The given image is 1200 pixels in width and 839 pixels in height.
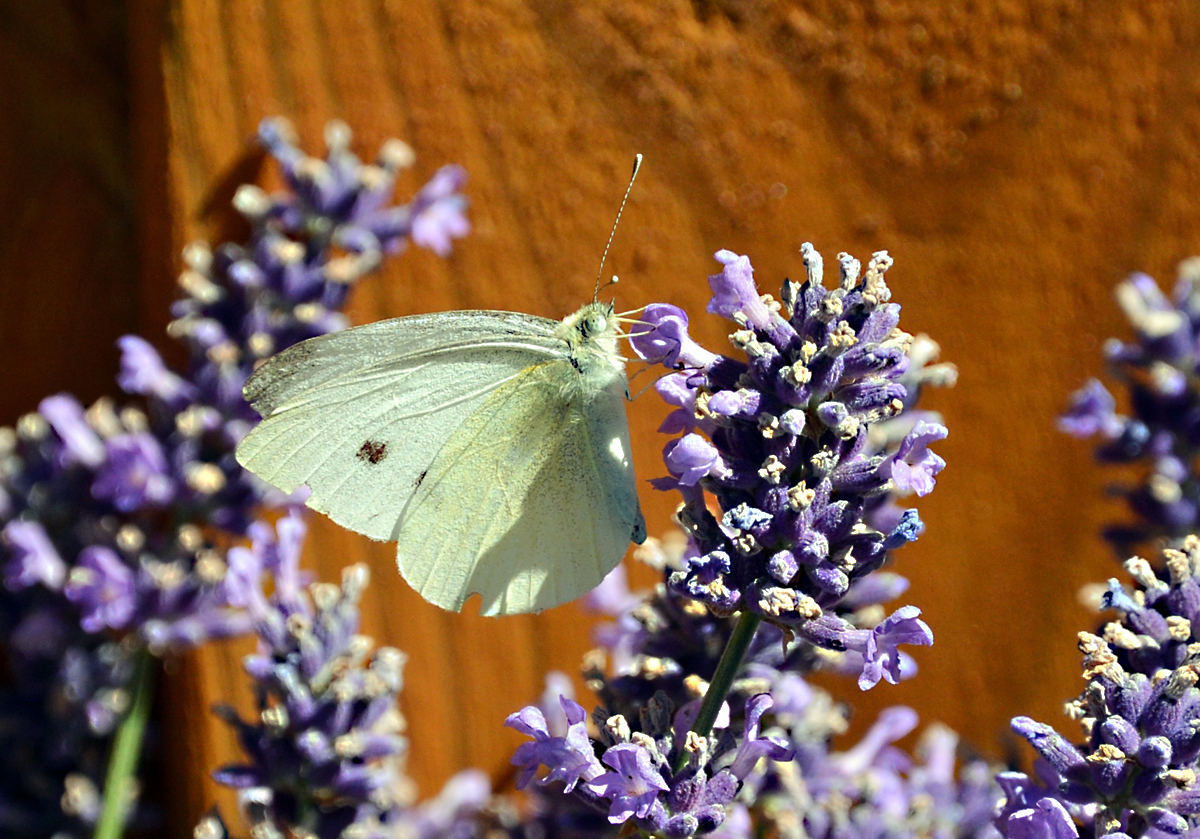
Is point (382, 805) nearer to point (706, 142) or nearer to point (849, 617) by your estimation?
point (849, 617)

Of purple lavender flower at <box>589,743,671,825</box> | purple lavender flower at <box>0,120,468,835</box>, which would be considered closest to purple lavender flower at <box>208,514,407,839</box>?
purple lavender flower at <box>0,120,468,835</box>

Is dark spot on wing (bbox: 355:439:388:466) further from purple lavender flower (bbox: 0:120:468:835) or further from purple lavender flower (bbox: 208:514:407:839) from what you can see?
purple lavender flower (bbox: 0:120:468:835)

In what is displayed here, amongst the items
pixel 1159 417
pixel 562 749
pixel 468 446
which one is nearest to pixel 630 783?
pixel 562 749

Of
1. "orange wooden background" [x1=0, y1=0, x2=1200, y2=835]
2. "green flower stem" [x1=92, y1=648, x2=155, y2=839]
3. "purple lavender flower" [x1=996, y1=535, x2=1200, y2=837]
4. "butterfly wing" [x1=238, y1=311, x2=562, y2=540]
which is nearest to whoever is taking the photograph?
"purple lavender flower" [x1=996, y1=535, x2=1200, y2=837]

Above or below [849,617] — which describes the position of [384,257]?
above

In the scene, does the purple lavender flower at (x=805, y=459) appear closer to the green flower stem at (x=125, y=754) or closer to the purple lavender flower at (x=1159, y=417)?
the purple lavender flower at (x=1159, y=417)

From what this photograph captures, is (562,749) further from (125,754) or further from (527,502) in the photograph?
(125,754)

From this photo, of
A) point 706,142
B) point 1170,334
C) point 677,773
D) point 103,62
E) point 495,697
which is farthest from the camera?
point 495,697

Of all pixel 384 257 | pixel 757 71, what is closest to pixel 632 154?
pixel 757 71
